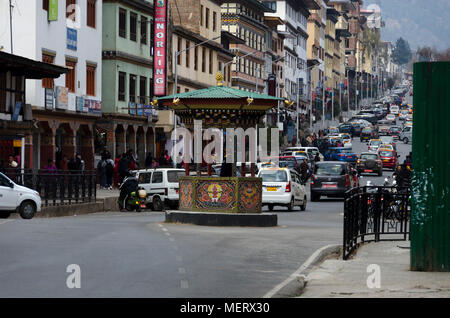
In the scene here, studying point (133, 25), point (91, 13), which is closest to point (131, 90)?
point (133, 25)

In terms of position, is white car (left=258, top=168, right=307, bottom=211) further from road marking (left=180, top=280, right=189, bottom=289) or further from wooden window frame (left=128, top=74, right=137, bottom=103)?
road marking (left=180, top=280, right=189, bottom=289)

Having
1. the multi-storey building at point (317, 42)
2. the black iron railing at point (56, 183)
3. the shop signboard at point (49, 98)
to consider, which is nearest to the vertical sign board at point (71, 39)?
the shop signboard at point (49, 98)

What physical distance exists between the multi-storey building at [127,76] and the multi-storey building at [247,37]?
25.9 metres

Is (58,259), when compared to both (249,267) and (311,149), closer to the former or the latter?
(249,267)

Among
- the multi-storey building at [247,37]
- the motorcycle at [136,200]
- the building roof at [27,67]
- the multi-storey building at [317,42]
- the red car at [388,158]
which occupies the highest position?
the multi-storey building at [317,42]

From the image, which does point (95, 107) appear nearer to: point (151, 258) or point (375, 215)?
point (375, 215)

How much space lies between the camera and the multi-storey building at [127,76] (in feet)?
182

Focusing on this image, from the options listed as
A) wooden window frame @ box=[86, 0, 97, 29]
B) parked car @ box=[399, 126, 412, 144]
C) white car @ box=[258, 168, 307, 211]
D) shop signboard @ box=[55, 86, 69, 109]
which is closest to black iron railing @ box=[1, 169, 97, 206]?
white car @ box=[258, 168, 307, 211]

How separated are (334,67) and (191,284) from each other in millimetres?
171481

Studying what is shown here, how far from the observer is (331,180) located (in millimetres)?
43875

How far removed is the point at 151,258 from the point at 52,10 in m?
32.1

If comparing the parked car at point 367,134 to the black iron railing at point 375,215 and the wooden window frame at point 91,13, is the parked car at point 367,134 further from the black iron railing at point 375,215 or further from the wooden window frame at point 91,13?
the black iron railing at point 375,215

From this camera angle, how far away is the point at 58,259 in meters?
15.6

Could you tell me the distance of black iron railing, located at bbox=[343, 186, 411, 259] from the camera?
19.0 metres
